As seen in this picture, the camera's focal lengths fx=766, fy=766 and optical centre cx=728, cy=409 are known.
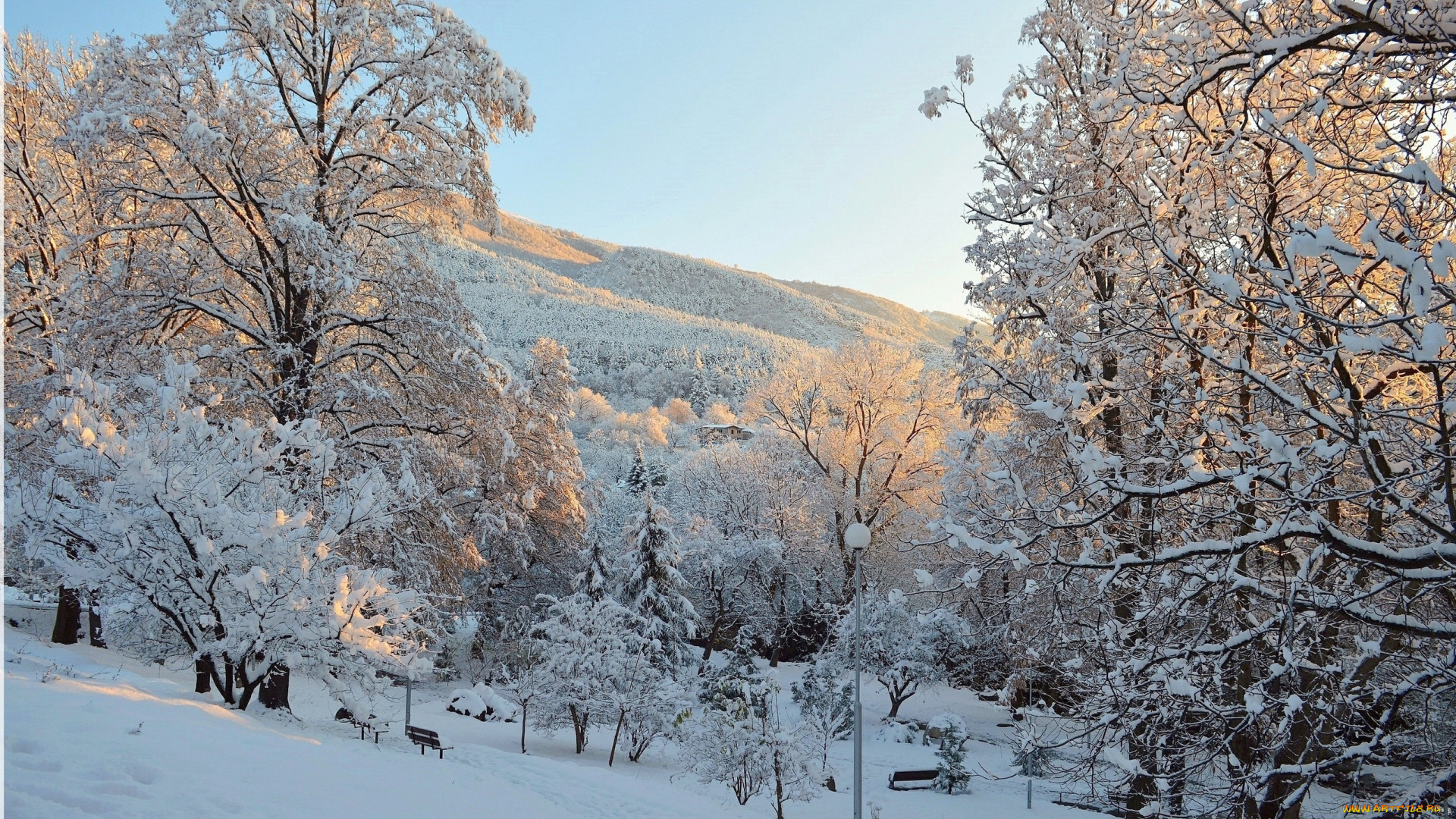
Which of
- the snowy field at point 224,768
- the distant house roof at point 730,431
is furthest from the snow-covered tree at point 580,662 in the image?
the distant house roof at point 730,431

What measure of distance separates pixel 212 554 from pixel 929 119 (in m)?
8.75

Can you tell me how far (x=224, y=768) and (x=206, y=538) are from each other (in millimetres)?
2334

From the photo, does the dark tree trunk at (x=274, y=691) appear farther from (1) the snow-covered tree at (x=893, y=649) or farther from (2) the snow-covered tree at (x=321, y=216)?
(1) the snow-covered tree at (x=893, y=649)

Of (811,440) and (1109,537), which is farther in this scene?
(811,440)

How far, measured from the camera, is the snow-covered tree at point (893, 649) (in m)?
20.1

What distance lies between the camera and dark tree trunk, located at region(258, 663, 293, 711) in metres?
8.02

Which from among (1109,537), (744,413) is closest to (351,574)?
(1109,537)

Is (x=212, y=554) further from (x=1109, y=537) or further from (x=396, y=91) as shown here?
(x=1109, y=537)

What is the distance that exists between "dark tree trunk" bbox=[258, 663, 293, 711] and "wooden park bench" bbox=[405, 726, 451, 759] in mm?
2487

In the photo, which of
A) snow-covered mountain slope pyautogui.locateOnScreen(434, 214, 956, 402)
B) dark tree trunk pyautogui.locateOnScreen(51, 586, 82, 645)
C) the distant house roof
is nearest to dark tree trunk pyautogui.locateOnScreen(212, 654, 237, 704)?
dark tree trunk pyautogui.locateOnScreen(51, 586, 82, 645)

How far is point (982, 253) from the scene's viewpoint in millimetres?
9500

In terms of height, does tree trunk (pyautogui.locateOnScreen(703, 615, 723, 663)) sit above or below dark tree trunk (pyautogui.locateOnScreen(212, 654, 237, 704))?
below

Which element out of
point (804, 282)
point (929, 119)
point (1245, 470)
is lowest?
point (1245, 470)

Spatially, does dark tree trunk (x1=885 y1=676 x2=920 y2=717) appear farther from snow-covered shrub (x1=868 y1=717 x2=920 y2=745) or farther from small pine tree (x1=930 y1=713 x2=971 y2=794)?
small pine tree (x1=930 y1=713 x2=971 y2=794)
